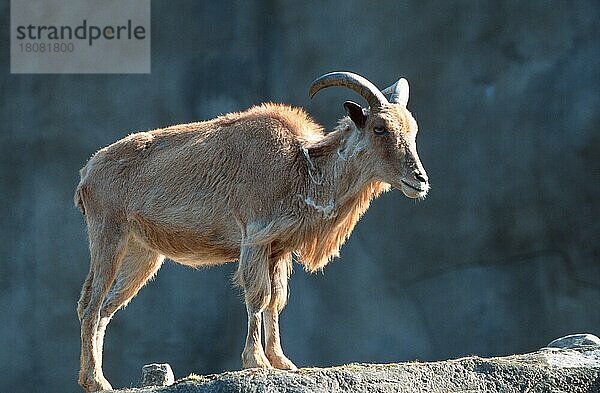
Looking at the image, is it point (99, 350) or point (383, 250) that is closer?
point (99, 350)

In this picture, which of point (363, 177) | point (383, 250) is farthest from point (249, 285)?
point (383, 250)

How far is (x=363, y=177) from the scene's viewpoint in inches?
365

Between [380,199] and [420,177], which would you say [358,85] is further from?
[380,199]

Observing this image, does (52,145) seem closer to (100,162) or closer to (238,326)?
(238,326)

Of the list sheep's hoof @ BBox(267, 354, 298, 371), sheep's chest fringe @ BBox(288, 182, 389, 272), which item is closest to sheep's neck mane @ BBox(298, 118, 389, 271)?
sheep's chest fringe @ BBox(288, 182, 389, 272)

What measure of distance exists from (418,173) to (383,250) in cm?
605

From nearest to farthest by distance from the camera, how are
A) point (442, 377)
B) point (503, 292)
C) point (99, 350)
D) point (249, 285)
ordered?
point (442, 377) < point (249, 285) < point (99, 350) < point (503, 292)

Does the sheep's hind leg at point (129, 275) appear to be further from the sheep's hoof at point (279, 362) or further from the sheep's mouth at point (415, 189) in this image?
the sheep's mouth at point (415, 189)

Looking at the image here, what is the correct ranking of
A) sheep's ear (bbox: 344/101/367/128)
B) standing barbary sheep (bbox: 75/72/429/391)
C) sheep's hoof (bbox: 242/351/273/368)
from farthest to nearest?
1. sheep's ear (bbox: 344/101/367/128)
2. standing barbary sheep (bbox: 75/72/429/391)
3. sheep's hoof (bbox: 242/351/273/368)

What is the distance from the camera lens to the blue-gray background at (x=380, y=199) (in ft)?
48.5

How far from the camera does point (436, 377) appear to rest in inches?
Answer: 325

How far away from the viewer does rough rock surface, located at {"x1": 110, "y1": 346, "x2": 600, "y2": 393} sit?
7734 millimetres

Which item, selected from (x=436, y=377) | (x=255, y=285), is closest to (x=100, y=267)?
(x=255, y=285)

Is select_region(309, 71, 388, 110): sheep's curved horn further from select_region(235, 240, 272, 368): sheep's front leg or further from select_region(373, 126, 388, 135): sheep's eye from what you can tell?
select_region(235, 240, 272, 368): sheep's front leg
